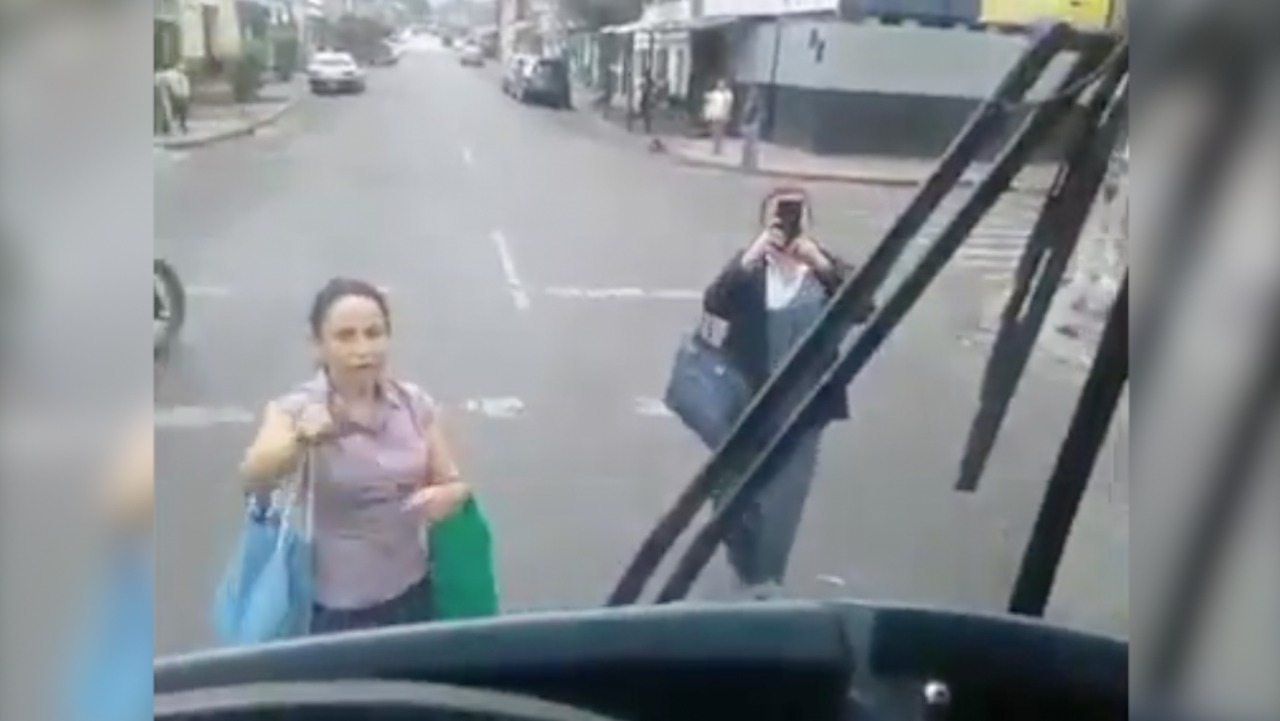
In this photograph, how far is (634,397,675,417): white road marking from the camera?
4.38 ft

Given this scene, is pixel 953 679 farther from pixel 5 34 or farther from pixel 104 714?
pixel 5 34

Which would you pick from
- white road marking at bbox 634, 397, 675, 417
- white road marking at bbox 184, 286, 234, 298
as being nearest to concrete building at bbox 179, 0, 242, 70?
white road marking at bbox 184, 286, 234, 298

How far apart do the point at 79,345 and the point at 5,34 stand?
0.18m

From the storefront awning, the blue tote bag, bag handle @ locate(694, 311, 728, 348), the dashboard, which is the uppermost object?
the storefront awning

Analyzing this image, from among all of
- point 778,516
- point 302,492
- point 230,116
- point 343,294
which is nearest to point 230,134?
point 230,116

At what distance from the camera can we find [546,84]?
1.33 meters

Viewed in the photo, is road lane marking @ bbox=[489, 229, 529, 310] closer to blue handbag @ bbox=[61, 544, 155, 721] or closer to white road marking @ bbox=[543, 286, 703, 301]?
white road marking @ bbox=[543, 286, 703, 301]

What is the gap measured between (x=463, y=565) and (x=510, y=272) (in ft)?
0.66

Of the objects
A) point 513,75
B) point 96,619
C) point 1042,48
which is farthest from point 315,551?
point 1042,48

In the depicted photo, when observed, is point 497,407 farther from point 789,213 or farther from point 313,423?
point 789,213

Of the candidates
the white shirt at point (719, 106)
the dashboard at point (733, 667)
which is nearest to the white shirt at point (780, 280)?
the white shirt at point (719, 106)

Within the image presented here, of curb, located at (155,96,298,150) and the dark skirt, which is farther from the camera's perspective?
the dark skirt

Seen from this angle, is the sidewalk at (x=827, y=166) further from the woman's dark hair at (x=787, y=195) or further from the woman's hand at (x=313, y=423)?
the woman's hand at (x=313, y=423)

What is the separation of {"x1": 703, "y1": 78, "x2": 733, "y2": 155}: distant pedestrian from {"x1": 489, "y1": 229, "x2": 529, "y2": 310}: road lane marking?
0.53ft
